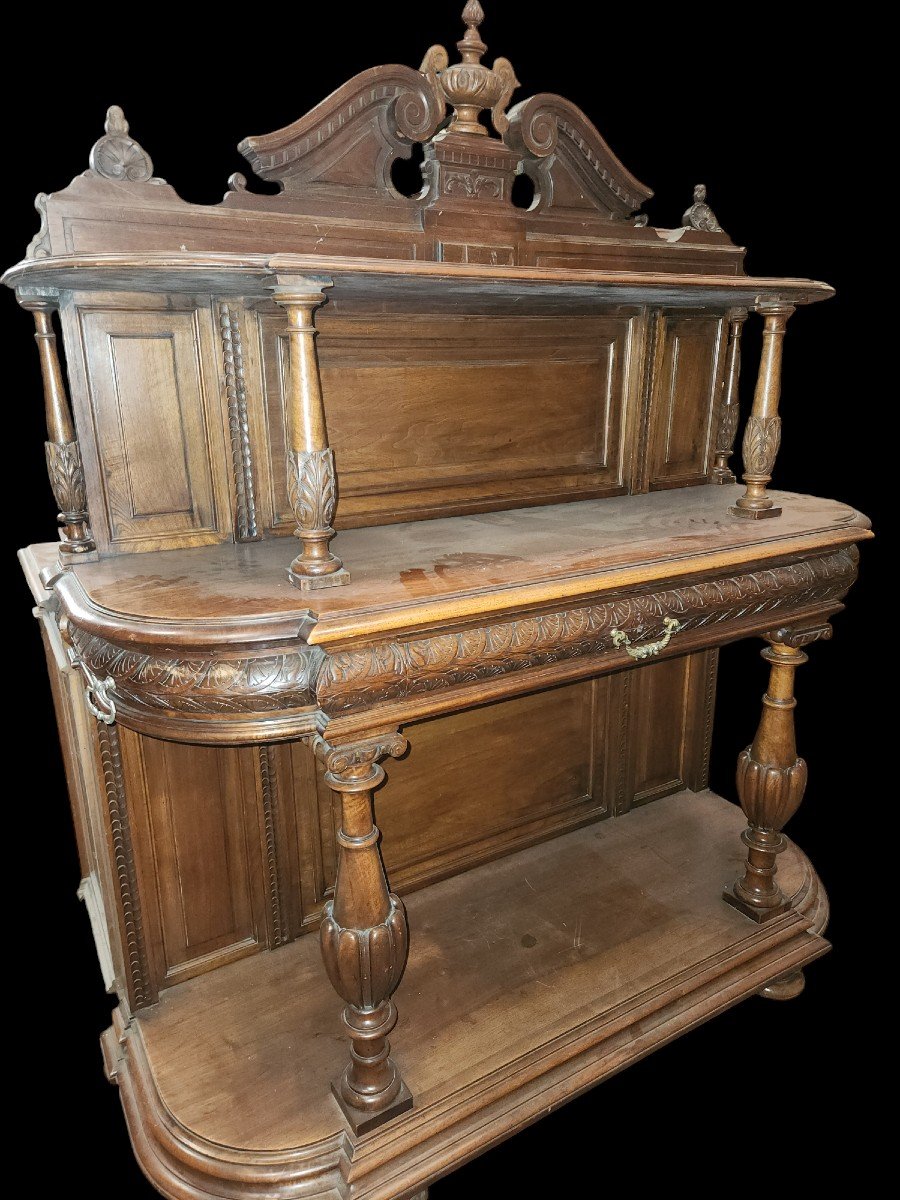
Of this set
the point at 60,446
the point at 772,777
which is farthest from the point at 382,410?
the point at 772,777

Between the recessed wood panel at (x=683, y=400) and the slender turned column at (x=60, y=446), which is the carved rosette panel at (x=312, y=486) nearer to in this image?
the slender turned column at (x=60, y=446)

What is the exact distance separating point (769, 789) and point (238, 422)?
2258 mm

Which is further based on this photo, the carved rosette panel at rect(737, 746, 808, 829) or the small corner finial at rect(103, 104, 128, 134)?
the carved rosette panel at rect(737, 746, 808, 829)

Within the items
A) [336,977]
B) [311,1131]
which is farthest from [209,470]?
[311,1131]

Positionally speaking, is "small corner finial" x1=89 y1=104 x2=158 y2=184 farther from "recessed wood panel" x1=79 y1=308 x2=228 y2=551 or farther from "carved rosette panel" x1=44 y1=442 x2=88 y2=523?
"carved rosette panel" x1=44 y1=442 x2=88 y2=523

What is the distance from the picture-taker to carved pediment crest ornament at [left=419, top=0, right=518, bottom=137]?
2.47m

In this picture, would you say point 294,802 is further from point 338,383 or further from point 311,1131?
point 338,383

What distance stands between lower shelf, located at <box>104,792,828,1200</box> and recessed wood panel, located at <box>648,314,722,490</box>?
5.44 ft

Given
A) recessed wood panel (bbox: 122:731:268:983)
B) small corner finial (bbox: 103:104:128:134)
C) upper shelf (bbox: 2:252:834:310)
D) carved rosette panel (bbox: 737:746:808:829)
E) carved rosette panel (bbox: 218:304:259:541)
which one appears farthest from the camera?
carved rosette panel (bbox: 737:746:808:829)

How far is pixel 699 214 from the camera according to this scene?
10.3 feet

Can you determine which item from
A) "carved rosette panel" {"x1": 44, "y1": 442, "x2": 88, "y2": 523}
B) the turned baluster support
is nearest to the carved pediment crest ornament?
"carved rosette panel" {"x1": 44, "y1": 442, "x2": 88, "y2": 523}

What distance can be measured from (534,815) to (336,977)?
5.20 ft

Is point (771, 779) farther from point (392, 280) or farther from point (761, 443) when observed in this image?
point (392, 280)

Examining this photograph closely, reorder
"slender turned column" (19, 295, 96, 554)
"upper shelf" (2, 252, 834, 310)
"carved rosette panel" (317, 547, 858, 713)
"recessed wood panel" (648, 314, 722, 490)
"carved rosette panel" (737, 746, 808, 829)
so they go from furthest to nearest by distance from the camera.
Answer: "recessed wood panel" (648, 314, 722, 490)
"carved rosette panel" (737, 746, 808, 829)
"slender turned column" (19, 295, 96, 554)
"carved rosette panel" (317, 547, 858, 713)
"upper shelf" (2, 252, 834, 310)
